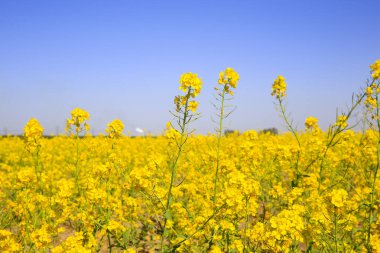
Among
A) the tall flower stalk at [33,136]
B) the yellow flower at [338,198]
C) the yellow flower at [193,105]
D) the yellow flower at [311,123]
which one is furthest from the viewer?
the yellow flower at [311,123]

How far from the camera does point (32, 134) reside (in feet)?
12.4

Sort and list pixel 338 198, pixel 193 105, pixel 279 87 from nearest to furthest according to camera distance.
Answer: pixel 338 198, pixel 193 105, pixel 279 87

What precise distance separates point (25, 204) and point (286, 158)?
3.26 meters

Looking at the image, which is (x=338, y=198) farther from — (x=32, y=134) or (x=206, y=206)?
(x=32, y=134)

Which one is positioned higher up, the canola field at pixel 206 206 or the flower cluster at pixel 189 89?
the flower cluster at pixel 189 89

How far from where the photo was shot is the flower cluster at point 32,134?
3732mm

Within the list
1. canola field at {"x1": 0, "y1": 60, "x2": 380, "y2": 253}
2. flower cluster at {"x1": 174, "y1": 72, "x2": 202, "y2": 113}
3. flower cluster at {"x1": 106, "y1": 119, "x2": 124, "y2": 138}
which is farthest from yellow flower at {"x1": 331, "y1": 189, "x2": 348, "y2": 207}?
flower cluster at {"x1": 106, "y1": 119, "x2": 124, "y2": 138}

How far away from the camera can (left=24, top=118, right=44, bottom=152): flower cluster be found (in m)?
3.73

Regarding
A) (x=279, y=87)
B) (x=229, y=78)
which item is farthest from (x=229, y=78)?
(x=279, y=87)

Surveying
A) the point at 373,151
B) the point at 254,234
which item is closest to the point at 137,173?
the point at 254,234

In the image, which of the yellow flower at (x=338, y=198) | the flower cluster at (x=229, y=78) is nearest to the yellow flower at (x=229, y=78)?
the flower cluster at (x=229, y=78)

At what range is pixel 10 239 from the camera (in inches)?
126

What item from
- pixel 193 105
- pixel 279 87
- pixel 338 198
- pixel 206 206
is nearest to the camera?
pixel 338 198

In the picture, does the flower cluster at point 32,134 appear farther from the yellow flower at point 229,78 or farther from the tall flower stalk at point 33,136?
the yellow flower at point 229,78
